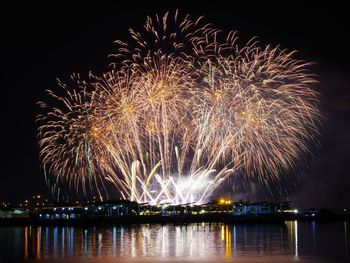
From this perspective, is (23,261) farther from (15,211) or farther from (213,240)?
(15,211)

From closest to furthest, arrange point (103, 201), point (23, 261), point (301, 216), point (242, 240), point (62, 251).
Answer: point (23, 261), point (62, 251), point (242, 240), point (103, 201), point (301, 216)

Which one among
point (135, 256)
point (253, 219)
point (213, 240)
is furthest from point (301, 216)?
point (135, 256)

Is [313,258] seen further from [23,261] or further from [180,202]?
[180,202]

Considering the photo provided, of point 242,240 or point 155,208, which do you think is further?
point 155,208

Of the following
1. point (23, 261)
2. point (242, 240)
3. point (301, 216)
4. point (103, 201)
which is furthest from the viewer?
point (301, 216)

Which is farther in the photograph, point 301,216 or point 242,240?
point 301,216

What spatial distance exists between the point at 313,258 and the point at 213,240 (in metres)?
13.4

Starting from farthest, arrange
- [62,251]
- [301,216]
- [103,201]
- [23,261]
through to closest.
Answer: [301,216] → [103,201] → [62,251] → [23,261]

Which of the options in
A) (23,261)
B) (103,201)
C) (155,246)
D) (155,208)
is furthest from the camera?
(103,201)

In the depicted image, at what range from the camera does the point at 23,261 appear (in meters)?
32.6

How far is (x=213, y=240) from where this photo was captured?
46594mm

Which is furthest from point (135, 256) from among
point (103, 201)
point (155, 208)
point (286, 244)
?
point (103, 201)

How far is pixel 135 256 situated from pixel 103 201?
184 feet

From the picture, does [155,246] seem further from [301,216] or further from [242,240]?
[301,216]
